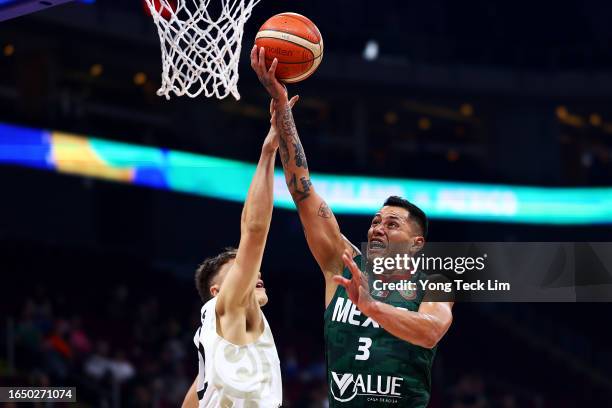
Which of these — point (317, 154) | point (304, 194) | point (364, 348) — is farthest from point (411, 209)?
point (317, 154)

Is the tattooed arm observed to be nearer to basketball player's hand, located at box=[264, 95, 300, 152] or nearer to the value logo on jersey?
basketball player's hand, located at box=[264, 95, 300, 152]

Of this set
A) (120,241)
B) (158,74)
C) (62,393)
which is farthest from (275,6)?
(62,393)

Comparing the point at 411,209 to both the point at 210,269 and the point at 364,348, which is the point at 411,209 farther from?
the point at 210,269

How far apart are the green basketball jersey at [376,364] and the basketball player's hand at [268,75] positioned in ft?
3.47

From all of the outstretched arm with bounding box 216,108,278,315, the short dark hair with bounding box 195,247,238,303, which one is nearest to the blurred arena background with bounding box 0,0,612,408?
the short dark hair with bounding box 195,247,238,303

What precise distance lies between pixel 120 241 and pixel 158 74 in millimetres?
3547

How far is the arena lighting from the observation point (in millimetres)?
16594

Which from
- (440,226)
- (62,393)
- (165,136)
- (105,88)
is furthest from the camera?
(440,226)

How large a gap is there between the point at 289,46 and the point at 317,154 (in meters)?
15.4

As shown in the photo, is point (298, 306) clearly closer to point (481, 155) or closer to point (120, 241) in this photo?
point (120, 241)

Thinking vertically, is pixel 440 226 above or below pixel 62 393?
above

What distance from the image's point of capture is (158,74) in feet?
65.2

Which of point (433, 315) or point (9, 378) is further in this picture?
point (9, 378)

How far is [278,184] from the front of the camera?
18266 mm
